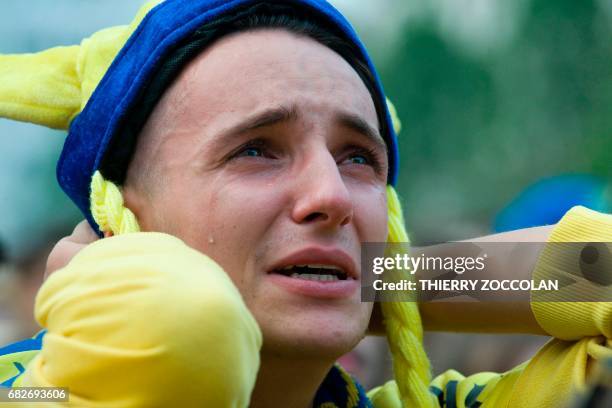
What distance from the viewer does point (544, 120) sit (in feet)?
17.8

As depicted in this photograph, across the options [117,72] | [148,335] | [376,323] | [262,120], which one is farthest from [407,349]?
[148,335]

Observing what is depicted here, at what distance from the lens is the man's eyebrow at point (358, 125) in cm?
174

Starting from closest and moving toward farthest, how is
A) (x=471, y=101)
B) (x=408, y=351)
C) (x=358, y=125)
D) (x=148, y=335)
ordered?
(x=148, y=335)
(x=358, y=125)
(x=408, y=351)
(x=471, y=101)

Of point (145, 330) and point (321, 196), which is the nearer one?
point (145, 330)

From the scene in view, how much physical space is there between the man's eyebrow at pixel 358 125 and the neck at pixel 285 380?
1.58 ft

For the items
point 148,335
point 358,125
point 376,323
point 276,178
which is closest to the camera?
point 148,335

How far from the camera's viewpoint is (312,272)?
62.8 inches

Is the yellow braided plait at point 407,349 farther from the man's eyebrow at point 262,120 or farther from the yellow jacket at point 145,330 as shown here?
the yellow jacket at point 145,330

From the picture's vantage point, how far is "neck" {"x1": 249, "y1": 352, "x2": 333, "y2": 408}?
1607mm

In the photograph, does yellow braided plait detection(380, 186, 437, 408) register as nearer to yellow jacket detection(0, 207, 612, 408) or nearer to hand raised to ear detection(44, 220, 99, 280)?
hand raised to ear detection(44, 220, 99, 280)

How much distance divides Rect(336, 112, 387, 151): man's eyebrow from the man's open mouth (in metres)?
0.32

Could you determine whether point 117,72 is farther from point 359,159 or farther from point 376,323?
point 376,323

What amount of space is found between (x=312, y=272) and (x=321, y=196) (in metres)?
0.15

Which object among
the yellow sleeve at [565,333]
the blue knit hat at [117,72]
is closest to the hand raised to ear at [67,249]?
the blue knit hat at [117,72]
